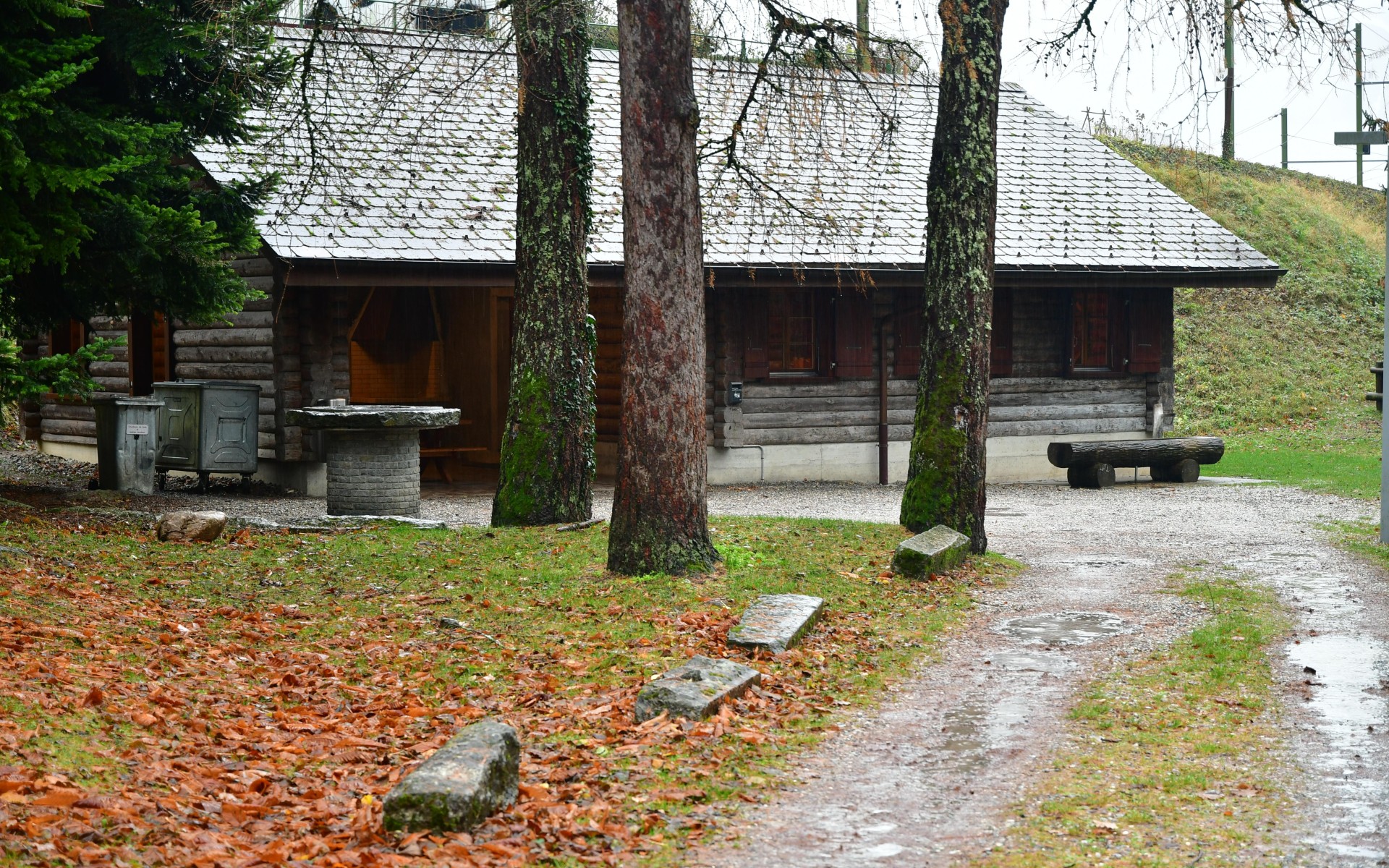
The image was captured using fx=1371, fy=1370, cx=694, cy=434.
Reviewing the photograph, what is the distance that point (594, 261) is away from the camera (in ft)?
57.9

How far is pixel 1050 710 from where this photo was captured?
6957mm

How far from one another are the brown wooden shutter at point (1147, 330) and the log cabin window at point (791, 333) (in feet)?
18.1

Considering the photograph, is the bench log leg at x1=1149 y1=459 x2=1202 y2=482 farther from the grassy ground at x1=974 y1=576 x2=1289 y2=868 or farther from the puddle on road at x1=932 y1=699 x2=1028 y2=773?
the puddle on road at x1=932 y1=699 x2=1028 y2=773

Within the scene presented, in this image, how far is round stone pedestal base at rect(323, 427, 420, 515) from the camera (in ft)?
43.8

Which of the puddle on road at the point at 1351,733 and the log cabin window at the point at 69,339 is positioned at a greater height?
the log cabin window at the point at 69,339

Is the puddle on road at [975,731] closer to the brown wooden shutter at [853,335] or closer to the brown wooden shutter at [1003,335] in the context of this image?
the brown wooden shutter at [853,335]

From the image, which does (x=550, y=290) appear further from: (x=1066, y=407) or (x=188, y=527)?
(x=1066, y=407)

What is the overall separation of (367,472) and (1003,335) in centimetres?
1151

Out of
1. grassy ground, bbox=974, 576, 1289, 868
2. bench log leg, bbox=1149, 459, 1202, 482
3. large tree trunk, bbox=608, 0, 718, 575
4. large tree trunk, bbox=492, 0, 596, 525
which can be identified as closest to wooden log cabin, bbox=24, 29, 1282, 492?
bench log leg, bbox=1149, 459, 1202, 482

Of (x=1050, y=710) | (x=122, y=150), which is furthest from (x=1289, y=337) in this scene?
(x=1050, y=710)

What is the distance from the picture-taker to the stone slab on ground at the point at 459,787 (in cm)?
492

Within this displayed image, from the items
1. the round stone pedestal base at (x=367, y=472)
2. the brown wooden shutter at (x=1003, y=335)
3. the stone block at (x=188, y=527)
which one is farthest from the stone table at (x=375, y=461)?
the brown wooden shutter at (x=1003, y=335)

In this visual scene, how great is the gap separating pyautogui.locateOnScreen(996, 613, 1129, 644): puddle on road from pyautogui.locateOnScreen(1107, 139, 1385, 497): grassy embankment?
41.5 ft

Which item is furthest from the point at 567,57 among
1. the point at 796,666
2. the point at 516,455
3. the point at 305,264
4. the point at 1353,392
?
the point at 1353,392
